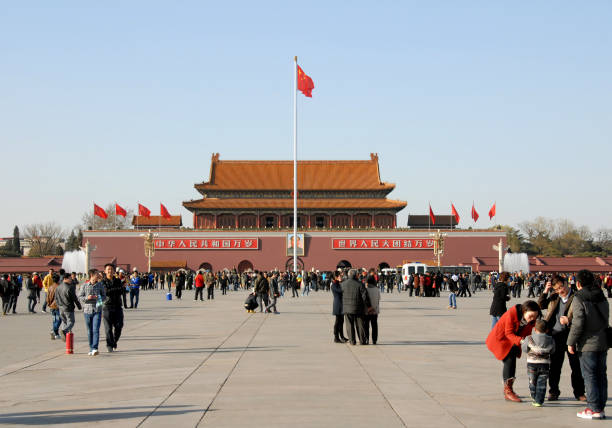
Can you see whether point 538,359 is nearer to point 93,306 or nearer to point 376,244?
point 93,306

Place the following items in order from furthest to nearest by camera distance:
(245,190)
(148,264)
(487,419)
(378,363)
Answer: (245,190) < (148,264) < (378,363) < (487,419)

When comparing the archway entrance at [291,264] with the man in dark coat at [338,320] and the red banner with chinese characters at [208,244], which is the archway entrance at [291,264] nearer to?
the red banner with chinese characters at [208,244]

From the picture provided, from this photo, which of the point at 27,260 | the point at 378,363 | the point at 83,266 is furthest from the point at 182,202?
the point at 378,363

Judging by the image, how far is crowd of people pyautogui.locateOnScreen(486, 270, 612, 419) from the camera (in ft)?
26.7

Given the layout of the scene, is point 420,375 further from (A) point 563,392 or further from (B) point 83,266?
(B) point 83,266

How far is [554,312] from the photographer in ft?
Result: 31.4

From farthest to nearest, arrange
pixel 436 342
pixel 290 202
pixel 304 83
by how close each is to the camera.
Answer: pixel 290 202, pixel 304 83, pixel 436 342

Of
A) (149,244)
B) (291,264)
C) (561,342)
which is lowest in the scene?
(561,342)

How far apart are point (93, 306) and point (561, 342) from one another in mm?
7986

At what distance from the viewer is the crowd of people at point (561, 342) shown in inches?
320

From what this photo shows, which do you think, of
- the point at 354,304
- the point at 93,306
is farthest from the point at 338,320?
the point at 93,306

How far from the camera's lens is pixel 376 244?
7519 centimetres

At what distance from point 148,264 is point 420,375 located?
6511 centimetres

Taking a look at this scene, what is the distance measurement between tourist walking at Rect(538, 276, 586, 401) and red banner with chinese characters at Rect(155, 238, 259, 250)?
216 ft
